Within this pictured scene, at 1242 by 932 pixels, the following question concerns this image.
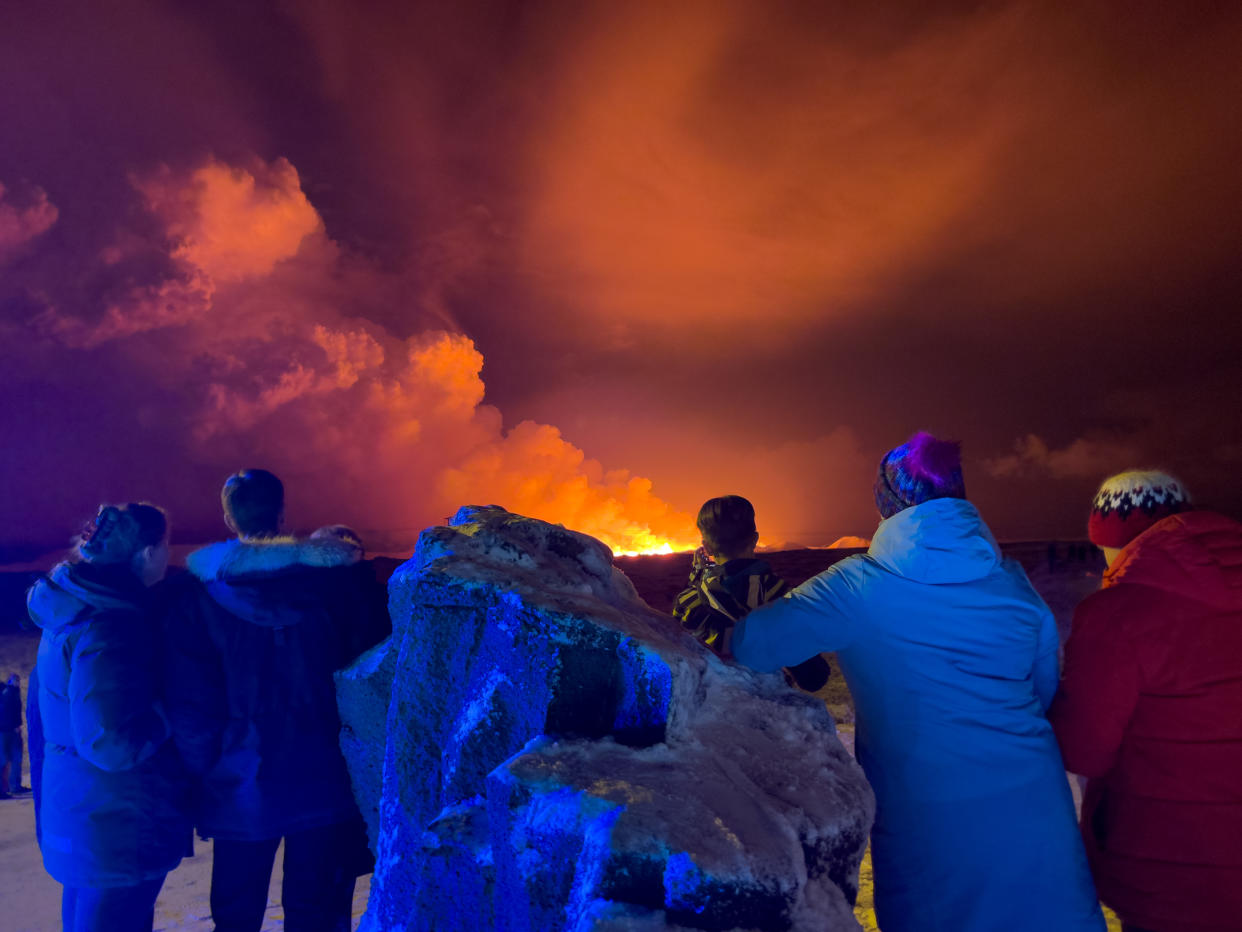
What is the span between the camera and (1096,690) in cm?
179

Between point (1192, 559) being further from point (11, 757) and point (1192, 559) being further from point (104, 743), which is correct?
point (11, 757)

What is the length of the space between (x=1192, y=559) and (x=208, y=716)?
3130mm

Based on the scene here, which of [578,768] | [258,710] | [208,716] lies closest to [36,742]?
[208,716]

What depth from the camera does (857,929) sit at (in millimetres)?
1421

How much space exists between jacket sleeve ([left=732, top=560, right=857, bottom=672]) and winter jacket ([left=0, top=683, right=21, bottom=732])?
310 inches

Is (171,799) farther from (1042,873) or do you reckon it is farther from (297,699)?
(1042,873)

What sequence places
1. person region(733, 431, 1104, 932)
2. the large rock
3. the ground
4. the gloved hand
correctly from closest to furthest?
the large rock, person region(733, 431, 1104, 932), the gloved hand, the ground

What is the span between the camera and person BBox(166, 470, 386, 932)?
2318 millimetres


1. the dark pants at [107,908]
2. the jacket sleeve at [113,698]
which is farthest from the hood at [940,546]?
the dark pants at [107,908]

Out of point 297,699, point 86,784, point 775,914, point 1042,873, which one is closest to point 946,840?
point 1042,873

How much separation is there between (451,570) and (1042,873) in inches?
70.2

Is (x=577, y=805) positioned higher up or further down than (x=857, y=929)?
higher up

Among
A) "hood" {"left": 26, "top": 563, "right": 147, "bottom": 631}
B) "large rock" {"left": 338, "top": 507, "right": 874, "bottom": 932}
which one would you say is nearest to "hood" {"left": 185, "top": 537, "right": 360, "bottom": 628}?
"hood" {"left": 26, "top": 563, "right": 147, "bottom": 631}

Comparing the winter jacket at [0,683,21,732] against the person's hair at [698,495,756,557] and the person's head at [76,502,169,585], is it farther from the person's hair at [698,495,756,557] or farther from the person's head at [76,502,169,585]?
the person's hair at [698,495,756,557]
